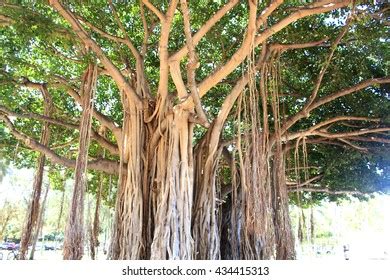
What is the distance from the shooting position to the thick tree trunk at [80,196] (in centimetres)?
324

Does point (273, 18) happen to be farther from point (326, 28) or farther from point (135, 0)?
point (135, 0)

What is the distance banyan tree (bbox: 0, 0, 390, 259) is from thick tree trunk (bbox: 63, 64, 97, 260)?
0.03 feet

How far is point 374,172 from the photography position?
6.01 meters

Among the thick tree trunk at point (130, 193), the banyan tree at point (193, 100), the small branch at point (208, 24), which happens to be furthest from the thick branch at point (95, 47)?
the small branch at point (208, 24)

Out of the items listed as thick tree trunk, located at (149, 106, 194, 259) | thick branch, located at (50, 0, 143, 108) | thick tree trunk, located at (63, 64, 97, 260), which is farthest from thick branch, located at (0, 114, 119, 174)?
thick branch, located at (50, 0, 143, 108)

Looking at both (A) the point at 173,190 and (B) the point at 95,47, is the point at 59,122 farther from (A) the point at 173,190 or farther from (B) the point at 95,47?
(A) the point at 173,190

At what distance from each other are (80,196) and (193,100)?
4.33ft

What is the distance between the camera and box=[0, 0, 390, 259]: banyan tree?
3406mm

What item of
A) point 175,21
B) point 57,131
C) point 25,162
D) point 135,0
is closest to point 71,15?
point 135,0

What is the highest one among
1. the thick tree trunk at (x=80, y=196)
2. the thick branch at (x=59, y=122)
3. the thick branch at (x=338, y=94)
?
the thick branch at (x=338, y=94)

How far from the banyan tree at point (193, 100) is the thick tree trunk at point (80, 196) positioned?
11mm

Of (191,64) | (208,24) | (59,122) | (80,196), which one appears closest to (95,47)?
(191,64)

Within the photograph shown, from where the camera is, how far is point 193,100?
3.57m

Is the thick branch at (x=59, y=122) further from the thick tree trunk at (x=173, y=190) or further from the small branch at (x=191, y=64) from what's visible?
the small branch at (x=191, y=64)
